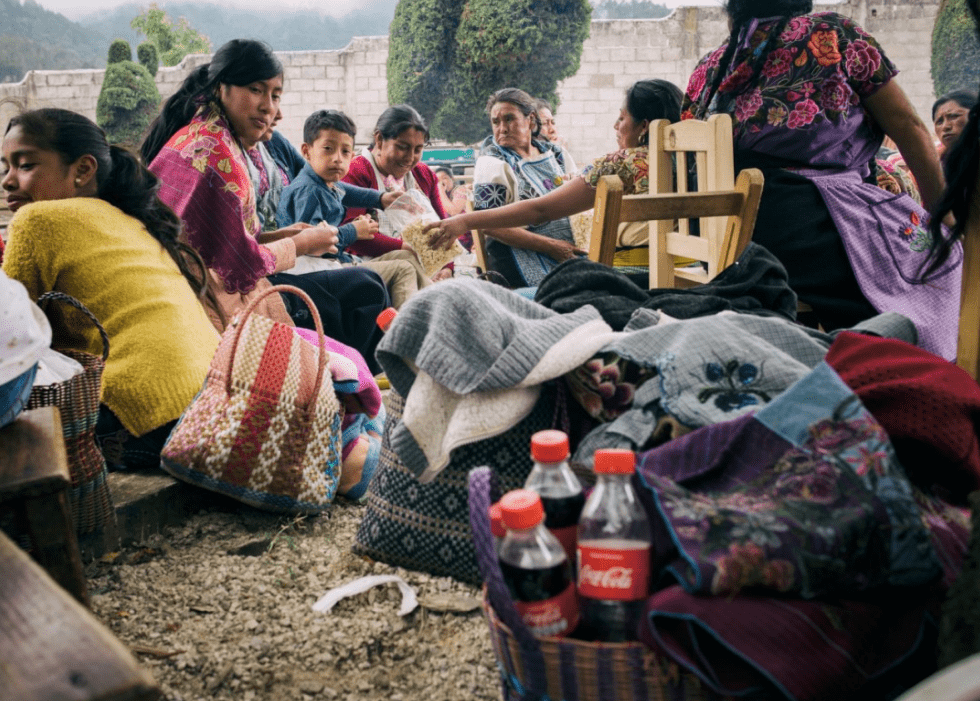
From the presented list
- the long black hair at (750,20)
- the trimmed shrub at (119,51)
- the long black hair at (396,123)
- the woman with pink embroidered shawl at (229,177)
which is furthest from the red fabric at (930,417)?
the trimmed shrub at (119,51)

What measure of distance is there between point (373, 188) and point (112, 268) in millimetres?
2829

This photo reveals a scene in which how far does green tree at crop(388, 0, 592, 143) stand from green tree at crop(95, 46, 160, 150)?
623cm

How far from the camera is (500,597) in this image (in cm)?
108

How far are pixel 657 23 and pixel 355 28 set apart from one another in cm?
18399

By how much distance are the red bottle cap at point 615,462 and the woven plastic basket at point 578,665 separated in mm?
165

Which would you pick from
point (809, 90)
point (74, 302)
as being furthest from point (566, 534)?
point (809, 90)

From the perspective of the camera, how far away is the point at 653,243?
2.98m

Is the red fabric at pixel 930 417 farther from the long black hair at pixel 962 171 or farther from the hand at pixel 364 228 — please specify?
the hand at pixel 364 228

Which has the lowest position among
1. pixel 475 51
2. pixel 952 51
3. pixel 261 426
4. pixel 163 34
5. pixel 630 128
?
pixel 261 426

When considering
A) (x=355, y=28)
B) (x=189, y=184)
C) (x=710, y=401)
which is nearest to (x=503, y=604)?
(x=710, y=401)

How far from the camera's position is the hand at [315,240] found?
372 centimetres

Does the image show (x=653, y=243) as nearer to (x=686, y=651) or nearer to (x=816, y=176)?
(x=816, y=176)

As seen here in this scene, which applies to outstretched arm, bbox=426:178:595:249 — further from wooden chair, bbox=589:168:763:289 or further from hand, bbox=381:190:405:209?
hand, bbox=381:190:405:209

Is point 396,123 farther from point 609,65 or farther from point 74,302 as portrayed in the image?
point 609,65
